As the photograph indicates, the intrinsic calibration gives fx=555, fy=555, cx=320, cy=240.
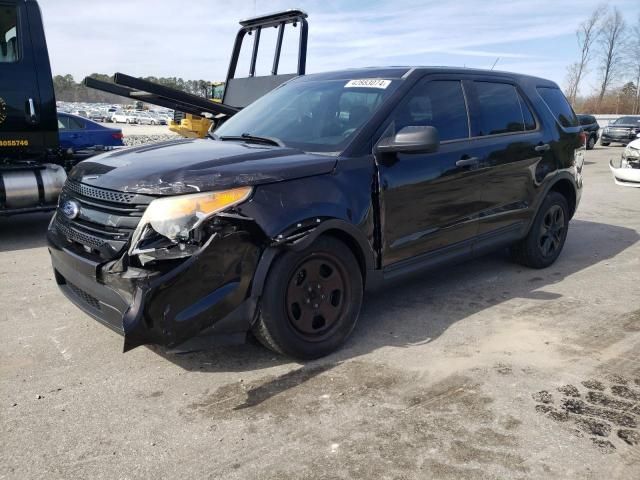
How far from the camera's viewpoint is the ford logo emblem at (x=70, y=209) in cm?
345

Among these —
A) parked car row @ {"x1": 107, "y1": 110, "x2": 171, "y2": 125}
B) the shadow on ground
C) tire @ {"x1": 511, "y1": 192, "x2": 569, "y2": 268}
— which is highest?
tire @ {"x1": 511, "y1": 192, "x2": 569, "y2": 268}

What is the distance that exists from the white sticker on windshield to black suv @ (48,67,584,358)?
0.04 ft

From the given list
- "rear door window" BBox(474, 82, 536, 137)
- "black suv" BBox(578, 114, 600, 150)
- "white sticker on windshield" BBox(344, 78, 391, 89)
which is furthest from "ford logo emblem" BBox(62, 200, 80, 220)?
"black suv" BBox(578, 114, 600, 150)

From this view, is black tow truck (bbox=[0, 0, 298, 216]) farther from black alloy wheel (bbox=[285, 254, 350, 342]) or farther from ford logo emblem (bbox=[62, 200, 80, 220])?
black alloy wheel (bbox=[285, 254, 350, 342])

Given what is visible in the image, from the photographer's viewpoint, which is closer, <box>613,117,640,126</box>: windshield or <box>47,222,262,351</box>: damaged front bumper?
<box>47,222,262,351</box>: damaged front bumper

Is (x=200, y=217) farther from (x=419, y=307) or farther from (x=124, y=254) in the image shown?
(x=419, y=307)

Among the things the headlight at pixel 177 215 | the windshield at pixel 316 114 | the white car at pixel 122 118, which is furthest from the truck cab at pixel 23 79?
the white car at pixel 122 118

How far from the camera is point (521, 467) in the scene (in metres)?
2.49

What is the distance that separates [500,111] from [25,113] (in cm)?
535

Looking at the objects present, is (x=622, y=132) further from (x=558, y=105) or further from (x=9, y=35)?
(x=9, y=35)

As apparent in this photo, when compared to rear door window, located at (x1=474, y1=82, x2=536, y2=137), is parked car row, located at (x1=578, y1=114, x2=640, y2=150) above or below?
below

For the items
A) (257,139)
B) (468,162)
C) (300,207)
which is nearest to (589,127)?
(468,162)

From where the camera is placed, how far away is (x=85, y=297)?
3.39 metres

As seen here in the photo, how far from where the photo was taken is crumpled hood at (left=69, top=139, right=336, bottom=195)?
3037 mm
